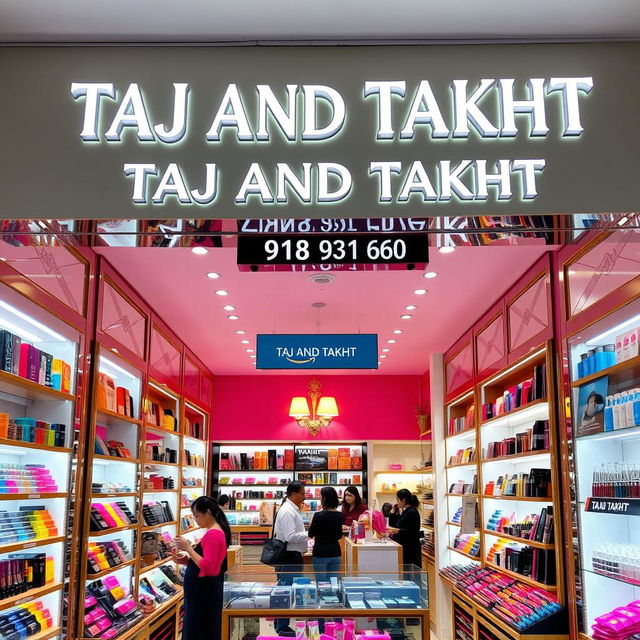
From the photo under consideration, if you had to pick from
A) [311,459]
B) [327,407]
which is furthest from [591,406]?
[311,459]

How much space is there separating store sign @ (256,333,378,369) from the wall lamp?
4.46m

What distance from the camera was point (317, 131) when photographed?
9.79 feet

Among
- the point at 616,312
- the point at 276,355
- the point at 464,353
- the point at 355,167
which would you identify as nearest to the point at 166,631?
the point at 276,355

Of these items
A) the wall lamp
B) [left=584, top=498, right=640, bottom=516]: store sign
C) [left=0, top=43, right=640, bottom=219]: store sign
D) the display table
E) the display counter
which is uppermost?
[left=0, top=43, right=640, bottom=219]: store sign

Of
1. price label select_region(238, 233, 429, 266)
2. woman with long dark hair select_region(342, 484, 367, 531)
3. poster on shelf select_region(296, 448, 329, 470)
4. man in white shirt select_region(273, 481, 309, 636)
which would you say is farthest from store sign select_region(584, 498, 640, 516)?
poster on shelf select_region(296, 448, 329, 470)

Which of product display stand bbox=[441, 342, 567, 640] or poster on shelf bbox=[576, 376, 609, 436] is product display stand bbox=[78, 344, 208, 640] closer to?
product display stand bbox=[441, 342, 567, 640]

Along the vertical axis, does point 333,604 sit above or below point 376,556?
above

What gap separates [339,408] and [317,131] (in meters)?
9.42

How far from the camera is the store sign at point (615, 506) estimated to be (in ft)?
13.1

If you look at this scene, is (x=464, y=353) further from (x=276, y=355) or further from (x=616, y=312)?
(x=616, y=312)

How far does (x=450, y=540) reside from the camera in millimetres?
9367

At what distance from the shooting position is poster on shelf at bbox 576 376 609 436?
178 inches

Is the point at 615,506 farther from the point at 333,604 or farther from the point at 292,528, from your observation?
the point at 292,528

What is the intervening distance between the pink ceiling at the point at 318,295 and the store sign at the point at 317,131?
8.82 ft
